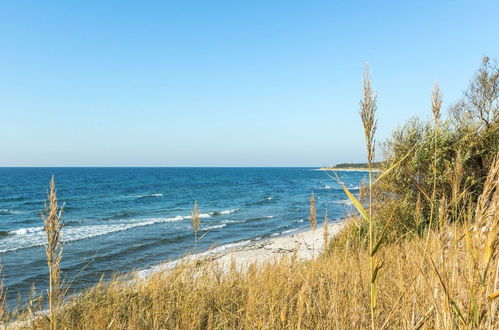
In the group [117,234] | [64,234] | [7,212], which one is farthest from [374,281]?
[7,212]

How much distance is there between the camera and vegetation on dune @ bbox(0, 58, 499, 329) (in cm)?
135

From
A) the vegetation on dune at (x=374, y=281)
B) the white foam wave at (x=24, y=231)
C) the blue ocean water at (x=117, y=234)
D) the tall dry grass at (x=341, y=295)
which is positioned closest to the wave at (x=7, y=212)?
the blue ocean water at (x=117, y=234)

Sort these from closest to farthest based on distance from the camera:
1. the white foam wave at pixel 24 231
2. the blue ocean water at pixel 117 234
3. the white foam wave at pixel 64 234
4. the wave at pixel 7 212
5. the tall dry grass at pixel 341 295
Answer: the tall dry grass at pixel 341 295 < the blue ocean water at pixel 117 234 < the white foam wave at pixel 64 234 < the white foam wave at pixel 24 231 < the wave at pixel 7 212

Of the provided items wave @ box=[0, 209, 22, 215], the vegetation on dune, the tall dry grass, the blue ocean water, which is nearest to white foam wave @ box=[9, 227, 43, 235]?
the blue ocean water

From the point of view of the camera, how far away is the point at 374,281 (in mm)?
1403

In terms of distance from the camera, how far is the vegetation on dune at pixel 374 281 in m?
1.35

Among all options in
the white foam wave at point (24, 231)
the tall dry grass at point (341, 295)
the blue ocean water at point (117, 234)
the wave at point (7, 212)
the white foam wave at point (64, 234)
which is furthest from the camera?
the wave at point (7, 212)

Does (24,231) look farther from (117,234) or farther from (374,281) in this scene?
(374,281)

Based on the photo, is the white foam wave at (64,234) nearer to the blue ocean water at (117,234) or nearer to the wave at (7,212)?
the blue ocean water at (117,234)

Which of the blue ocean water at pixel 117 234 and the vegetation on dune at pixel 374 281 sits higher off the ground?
the vegetation on dune at pixel 374 281

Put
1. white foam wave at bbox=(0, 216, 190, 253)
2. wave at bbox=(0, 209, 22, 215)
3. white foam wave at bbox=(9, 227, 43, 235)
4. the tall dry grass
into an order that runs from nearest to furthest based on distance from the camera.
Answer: the tall dry grass → white foam wave at bbox=(0, 216, 190, 253) → white foam wave at bbox=(9, 227, 43, 235) → wave at bbox=(0, 209, 22, 215)

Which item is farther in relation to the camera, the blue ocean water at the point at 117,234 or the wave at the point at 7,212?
the wave at the point at 7,212

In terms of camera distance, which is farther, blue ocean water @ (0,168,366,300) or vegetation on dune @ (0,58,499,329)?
blue ocean water @ (0,168,366,300)

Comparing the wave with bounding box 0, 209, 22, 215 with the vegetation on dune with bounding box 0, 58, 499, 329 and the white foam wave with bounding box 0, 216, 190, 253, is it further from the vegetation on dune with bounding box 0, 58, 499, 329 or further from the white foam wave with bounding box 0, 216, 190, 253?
the vegetation on dune with bounding box 0, 58, 499, 329
